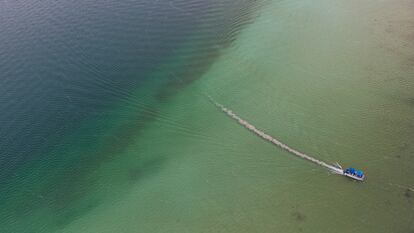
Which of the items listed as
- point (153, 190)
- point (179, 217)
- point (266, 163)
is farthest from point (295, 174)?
point (153, 190)

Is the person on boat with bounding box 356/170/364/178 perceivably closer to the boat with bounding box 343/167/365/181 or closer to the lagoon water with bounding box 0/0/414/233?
the boat with bounding box 343/167/365/181

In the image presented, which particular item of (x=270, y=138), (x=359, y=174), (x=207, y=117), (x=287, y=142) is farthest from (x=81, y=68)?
(x=359, y=174)

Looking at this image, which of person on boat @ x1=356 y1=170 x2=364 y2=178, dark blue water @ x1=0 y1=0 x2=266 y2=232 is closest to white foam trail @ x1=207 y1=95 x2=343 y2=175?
person on boat @ x1=356 y1=170 x2=364 y2=178

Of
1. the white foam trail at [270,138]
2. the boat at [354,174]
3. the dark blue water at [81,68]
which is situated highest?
the dark blue water at [81,68]

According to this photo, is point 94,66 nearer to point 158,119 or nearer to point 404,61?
point 158,119

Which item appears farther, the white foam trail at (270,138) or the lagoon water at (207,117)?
the white foam trail at (270,138)

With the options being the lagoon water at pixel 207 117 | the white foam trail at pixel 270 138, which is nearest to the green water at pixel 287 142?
the lagoon water at pixel 207 117

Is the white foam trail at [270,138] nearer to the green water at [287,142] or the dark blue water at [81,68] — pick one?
the green water at [287,142]

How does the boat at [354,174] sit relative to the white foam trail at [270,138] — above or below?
below
